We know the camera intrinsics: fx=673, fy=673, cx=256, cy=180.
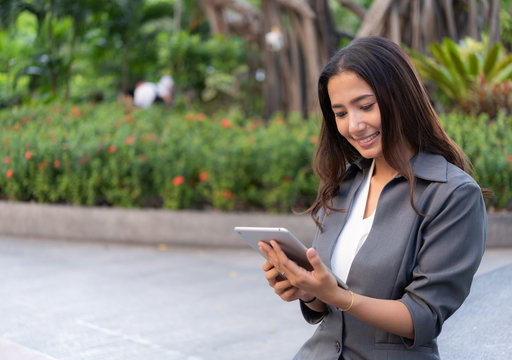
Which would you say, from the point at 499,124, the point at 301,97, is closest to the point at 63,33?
the point at 301,97

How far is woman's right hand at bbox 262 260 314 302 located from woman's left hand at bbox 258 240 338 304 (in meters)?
0.16

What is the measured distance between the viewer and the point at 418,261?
5.47ft

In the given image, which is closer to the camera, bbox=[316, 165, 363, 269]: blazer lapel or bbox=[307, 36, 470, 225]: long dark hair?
bbox=[307, 36, 470, 225]: long dark hair

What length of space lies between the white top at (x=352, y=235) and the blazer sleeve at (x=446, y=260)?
23cm

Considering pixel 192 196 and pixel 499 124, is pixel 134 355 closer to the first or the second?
pixel 192 196

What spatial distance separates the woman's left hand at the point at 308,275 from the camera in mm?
1579

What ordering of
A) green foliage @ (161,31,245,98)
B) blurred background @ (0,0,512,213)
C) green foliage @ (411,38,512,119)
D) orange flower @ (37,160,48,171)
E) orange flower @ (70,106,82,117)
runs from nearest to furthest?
blurred background @ (0,0,512,213)
orange flower @ (37,160,48,171)
green foliage @ (411,38,512,119)
orange flower @ (70,106,82,117)
green foliage @ (161,31,245,98)

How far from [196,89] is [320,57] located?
2853 mm

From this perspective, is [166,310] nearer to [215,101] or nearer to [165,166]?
[165,166]

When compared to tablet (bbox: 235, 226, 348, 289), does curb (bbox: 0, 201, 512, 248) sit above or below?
below

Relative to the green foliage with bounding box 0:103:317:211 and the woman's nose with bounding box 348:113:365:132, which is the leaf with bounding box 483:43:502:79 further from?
the woman's nose with bounding box 348:113:365:132

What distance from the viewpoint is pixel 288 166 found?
21.4 ft

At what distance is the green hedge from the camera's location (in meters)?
6.50

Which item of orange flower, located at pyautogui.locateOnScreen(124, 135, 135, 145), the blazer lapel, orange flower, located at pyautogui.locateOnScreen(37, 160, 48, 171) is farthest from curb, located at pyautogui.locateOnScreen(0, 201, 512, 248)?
the blazer lapel
